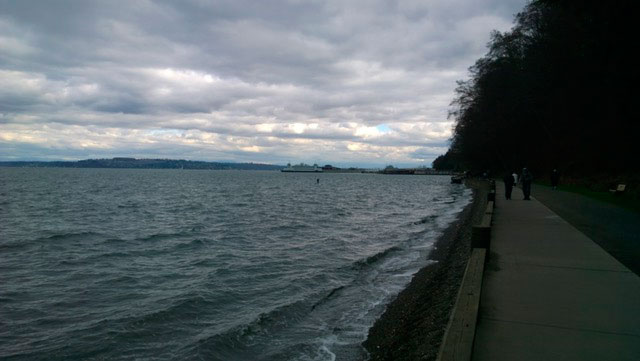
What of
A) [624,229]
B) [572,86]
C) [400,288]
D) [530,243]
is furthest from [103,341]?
[572,86]

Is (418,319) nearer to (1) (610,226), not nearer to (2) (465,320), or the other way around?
(2) (465,320)

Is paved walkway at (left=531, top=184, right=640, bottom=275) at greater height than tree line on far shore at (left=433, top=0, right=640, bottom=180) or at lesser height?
lesser

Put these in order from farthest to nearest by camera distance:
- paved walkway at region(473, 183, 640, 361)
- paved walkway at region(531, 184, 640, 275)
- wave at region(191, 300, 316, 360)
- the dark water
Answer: paved walkway at region(531, 184, 640, 275) → the dark water → wave at region(191, 300, 316, 360) → paved walkway at region(473, 183, 640, 361)

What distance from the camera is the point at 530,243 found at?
11.0 meters

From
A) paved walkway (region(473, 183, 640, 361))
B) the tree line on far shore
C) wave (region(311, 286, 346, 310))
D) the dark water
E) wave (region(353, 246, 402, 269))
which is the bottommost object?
the dark water

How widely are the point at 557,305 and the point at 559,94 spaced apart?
Result: 3395 cm

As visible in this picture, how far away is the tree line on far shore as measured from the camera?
51.2 feet

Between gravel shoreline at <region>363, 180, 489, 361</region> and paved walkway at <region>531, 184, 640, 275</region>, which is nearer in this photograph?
gravel shoreline at <region>363, 180, 489, 361</region>

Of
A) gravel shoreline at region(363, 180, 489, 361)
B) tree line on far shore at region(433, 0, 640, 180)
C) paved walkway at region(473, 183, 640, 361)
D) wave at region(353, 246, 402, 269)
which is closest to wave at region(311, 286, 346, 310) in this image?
gravel shoreline at region(363, 180, 489, 361)

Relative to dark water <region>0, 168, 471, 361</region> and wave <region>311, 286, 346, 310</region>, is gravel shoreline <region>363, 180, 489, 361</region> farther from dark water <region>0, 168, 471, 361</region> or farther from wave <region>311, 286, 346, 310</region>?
wave <region>311, 286, 346, 310</region>

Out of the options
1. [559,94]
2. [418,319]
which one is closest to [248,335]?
[418,319]

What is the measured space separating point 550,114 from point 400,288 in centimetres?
3952

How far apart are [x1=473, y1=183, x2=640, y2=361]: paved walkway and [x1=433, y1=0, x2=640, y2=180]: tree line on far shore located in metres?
7.68

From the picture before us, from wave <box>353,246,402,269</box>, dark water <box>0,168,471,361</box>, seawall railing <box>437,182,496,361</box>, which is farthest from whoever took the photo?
wave <box>353,246,402,269</box>
